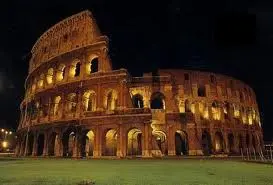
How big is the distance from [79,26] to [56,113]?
10.2m

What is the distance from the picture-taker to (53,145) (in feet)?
82.3

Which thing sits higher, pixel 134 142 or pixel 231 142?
pixel 134 142

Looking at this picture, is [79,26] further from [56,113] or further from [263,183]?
[263,183]

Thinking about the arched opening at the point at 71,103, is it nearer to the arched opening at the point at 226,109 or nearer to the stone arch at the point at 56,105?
the stone arch at the point at 56,105

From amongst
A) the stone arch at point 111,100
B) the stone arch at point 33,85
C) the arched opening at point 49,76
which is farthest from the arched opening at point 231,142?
the stone arch at point 33,85

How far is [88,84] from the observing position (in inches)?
928

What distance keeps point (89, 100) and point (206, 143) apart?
14.6m

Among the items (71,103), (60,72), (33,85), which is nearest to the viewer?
(71,103)

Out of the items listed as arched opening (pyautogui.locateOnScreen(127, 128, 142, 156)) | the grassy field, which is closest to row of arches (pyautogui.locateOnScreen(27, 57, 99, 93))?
arched opening (pyautogui.locateOnScreen(127, 128, 142, 156))

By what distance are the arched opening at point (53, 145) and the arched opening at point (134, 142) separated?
24.8ft

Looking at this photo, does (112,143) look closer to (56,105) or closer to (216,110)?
(56,105)

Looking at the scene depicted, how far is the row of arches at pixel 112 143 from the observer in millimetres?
22141

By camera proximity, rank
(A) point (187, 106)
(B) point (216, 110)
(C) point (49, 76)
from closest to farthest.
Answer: (A) point (187, 106) < (C) point (49, 76) < (B) point (216, 110)

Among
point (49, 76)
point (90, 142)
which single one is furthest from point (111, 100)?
point (49, 76)
